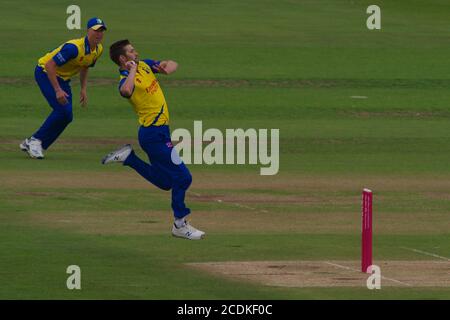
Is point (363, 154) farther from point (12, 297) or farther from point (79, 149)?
point (12, 297)

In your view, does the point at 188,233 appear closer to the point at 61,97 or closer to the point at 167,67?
the point at 167,67

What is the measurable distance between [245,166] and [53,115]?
2.90m

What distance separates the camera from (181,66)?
3741cm

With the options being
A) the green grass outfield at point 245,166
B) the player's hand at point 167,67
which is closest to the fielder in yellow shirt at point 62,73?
the green grass outfield at point 245,166

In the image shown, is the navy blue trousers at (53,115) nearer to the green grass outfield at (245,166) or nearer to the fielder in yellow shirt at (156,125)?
the green grass outfield at (245,166)

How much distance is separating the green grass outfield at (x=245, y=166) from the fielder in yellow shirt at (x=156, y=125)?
386mm

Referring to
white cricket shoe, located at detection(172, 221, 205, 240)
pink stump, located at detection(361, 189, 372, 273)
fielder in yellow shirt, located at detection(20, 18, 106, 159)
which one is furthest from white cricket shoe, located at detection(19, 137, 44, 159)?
pink stump, located at detection(361, 189, 372, 273)

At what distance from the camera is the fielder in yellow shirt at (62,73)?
76.4 feet

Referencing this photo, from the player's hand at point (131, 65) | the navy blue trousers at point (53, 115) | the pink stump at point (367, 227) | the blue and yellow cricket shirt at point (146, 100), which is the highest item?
the navy blue trousers at point (53, 115)

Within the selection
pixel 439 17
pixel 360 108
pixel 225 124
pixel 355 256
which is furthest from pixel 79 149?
pixel 439 17

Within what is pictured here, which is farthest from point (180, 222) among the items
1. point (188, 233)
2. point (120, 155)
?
point (120, 155)

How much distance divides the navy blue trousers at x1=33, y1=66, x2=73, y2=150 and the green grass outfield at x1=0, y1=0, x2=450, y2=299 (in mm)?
416

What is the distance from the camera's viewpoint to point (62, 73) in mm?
23734

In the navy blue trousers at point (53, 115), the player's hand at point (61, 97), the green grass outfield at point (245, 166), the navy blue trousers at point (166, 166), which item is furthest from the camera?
the navy blue trousers at point (53, 115)
